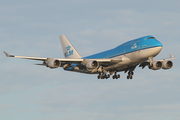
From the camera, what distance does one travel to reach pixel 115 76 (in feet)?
226

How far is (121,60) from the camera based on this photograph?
61281mm

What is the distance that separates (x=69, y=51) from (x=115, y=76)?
47.7 ft

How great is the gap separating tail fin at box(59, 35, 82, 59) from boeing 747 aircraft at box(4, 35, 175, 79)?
679 cm

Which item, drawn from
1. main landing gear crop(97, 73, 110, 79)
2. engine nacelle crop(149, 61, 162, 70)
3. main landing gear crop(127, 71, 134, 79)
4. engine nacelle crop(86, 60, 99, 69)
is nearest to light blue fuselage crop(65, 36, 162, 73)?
main landing gear crop(97, 73, 110, 79)

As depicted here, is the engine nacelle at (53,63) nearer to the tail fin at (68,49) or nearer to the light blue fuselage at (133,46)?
the light blue fuselage at (133,46)

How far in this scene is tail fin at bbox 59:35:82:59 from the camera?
7653cm

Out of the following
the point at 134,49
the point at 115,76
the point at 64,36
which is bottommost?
the point at 115,76

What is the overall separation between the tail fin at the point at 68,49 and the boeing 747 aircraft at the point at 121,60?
6.79 meters

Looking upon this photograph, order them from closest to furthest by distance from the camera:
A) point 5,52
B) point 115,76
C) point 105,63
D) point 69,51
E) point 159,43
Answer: point 5,52 < point 159,43 < point 105,63 < point 115,76 < point 69,51

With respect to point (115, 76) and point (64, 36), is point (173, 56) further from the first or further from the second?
point (64, 36)

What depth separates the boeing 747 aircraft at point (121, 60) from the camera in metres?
59.2

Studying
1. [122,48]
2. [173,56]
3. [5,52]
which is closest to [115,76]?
[122,48]

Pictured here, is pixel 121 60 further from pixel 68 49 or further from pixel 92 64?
pixel 68 49

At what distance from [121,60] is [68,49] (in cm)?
2030
